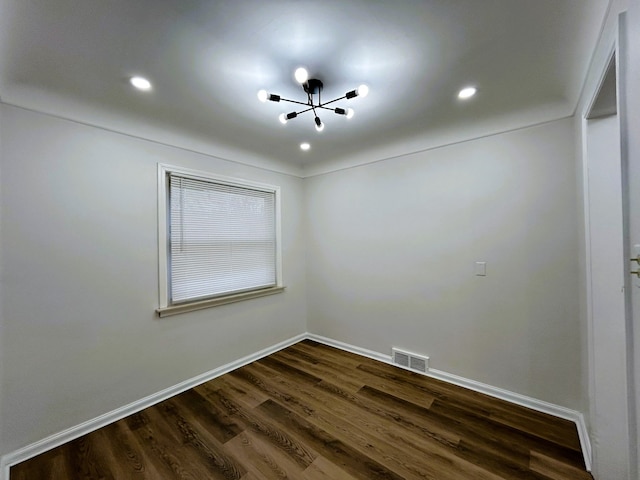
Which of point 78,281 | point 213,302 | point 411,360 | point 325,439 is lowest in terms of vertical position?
point 325,439

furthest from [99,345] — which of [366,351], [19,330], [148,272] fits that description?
[366,351]

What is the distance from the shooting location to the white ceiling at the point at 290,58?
123 cm

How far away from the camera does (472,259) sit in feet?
8.04

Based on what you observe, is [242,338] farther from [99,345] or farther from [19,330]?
[19,330]

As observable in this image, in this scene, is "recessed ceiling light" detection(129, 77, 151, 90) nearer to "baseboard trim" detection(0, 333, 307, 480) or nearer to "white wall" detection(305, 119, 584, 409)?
"white wall" detection(305, 119, 584, 409)

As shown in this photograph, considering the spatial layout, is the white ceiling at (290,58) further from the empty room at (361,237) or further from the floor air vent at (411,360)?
the floor air vent at (411,360)

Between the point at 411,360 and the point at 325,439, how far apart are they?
1.37m

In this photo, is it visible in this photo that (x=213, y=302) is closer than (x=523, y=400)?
No

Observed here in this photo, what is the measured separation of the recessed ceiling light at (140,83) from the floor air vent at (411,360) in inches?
132

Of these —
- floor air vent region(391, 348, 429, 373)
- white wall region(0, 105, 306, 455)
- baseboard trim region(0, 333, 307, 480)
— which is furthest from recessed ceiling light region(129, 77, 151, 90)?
floor air vent region(391, 348, 429, 373)

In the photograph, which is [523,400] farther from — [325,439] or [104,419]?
[104,419]

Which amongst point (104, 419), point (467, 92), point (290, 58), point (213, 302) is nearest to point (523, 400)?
point (467, 92)

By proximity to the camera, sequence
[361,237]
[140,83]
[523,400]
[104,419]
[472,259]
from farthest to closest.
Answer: [361,237] → [472,259] → [523,400] → [104,419] → [140,83]

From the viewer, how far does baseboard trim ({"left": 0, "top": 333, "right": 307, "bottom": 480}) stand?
1.68m
